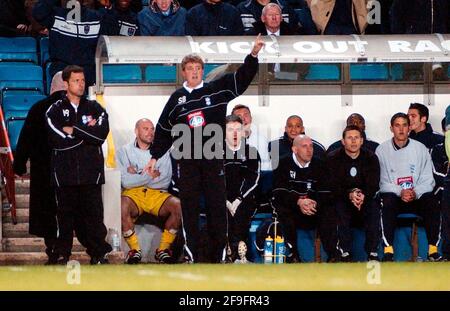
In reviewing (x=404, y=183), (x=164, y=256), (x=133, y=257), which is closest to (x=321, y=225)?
(x=404, y=183)

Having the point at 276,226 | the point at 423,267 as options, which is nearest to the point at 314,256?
the point at 276,226

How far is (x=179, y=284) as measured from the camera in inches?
455

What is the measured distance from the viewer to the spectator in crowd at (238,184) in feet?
44.8

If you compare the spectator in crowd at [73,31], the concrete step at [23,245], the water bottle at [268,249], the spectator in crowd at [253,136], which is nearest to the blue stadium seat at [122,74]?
the spectator in crowd at [73,31]

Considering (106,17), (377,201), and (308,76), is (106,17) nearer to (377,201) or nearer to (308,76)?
(308,76)

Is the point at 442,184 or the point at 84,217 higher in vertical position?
the point at 442,184

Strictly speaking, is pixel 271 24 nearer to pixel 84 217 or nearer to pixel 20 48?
pixel 20 48

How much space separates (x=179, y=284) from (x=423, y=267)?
226 centimetres

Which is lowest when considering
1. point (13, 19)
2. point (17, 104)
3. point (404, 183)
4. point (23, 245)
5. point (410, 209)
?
point (23, 245)

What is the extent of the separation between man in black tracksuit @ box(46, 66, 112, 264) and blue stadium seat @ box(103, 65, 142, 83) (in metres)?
1.65

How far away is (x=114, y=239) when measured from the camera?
13.8 m

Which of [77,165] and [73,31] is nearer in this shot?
[77,165]

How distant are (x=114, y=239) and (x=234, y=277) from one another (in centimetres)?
222

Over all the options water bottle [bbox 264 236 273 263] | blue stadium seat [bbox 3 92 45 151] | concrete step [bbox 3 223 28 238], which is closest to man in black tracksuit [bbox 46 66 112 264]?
concrete step [bbox 3 223 28 238]
